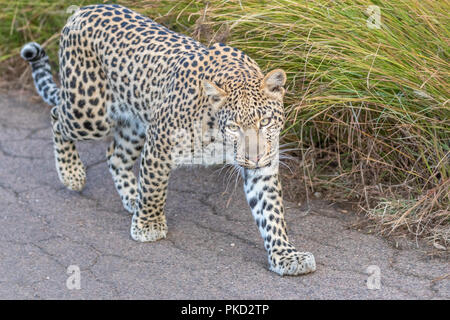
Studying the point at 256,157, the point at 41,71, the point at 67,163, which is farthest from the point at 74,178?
the point at 256,157

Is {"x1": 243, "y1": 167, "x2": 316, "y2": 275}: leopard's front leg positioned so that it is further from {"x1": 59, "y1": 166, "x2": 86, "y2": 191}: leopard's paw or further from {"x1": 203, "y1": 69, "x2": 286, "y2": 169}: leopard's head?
Answer: {"x1": 59, "y1": 166, "x2": 86, "y2": 191}: leopard's paw

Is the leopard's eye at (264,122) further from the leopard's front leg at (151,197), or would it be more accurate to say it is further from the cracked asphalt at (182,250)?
the cracked asphalt at (182,250)

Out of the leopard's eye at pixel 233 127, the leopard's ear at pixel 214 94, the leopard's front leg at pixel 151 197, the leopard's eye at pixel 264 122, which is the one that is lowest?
the leopard's front leg at pixel 151 197

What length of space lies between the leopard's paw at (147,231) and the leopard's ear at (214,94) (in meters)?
1.02

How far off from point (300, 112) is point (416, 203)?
3.50ft

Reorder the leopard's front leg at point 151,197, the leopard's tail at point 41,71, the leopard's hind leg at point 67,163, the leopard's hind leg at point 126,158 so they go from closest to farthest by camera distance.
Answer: the leopard's front leg at point 151,197, the leopard's hind leg at point 126,158, the leopard's hind leg at point 67,163, the leopard's tail at point 41,71

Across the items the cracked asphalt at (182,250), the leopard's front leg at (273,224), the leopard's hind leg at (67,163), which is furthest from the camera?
the leopard's hind leg at (67,163)

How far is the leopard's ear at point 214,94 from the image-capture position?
4340 mm

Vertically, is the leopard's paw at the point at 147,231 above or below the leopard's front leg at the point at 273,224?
below

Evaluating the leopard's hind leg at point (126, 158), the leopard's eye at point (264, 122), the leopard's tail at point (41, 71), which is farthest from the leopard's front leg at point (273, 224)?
the leopard's tail at point (41, 71)

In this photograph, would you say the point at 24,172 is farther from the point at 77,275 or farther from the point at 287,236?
the point at 287,236

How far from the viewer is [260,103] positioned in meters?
4.30

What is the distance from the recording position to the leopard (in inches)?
171

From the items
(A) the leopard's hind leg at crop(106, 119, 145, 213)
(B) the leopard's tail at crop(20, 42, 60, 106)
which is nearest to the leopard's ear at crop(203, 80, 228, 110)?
(A) the leopard's hind leg at crop(106, 119, 145, 213)
